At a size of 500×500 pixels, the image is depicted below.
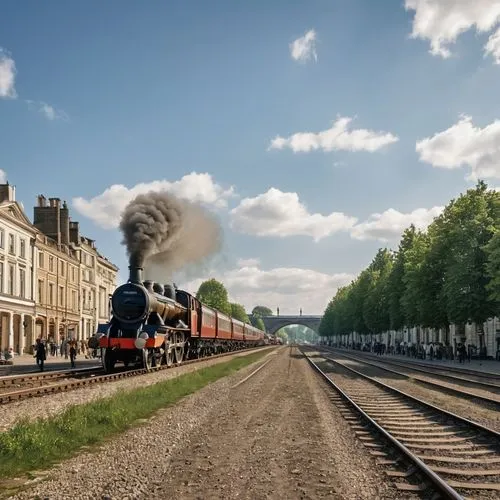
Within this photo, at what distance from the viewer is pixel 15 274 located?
176ft

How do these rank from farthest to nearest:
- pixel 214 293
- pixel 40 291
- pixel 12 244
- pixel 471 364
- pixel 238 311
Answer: pixel 238 311, pixel 214 293, pixel 40 291, pixel 12 244, pixel 471 364

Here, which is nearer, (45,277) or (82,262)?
(45,277)

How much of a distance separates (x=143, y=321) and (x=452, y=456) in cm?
1792

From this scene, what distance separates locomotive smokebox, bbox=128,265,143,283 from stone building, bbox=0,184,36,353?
86.7 ft

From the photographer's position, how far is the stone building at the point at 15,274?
51312 mm

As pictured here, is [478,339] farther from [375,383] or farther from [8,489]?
[8,489]

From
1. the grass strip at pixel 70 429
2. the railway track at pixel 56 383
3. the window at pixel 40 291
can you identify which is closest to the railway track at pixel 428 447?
the grass strip at pixel 70 429

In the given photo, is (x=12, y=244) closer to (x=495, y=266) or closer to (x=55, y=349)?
(x=55, y=349)

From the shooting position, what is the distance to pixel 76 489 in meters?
7.51

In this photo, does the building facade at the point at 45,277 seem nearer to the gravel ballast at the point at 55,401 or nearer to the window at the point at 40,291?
the window at the point at 40,291

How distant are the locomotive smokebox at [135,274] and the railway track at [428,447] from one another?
40.3 feet

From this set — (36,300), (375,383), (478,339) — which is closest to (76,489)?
(375,383)

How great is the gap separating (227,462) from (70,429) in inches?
139

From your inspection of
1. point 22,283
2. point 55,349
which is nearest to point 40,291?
point 22,283
